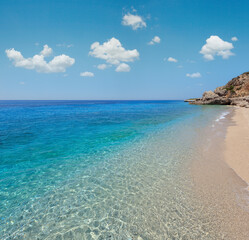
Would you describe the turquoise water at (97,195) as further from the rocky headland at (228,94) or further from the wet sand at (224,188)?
the rocky headland at (228,94)

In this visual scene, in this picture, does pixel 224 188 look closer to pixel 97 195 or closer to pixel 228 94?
pixel 97 195

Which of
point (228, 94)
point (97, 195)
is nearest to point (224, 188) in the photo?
point (97, 195)

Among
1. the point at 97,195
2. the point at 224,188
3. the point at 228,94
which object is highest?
the point at 228,94

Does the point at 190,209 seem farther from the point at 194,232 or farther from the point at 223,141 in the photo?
the point at 223,141

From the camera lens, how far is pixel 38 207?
5.88m

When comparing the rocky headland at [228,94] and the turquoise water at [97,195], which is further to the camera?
the rocky headland at [228,94]

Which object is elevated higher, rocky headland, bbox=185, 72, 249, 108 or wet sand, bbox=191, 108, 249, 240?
rocky headland, bbox=185, 72, 249, 108

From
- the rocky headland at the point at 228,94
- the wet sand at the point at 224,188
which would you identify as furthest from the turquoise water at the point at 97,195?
the rocky headland at the point at 228,94

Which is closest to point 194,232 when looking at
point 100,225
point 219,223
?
point 219,223

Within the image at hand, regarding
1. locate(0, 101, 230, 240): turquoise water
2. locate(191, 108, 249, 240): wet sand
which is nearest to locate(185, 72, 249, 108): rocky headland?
locate(191, 108, 249, 240): wet sand

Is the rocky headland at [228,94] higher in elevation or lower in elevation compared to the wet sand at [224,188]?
higher

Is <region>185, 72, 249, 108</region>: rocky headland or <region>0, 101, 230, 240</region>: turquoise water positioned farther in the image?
<region>185, 72, 249, 108</region>: rocky headland

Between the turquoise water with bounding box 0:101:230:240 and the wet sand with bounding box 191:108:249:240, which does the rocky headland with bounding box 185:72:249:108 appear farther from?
the turquoise water with bounding box 0:101:230:240

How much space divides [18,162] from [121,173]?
7444 mm
